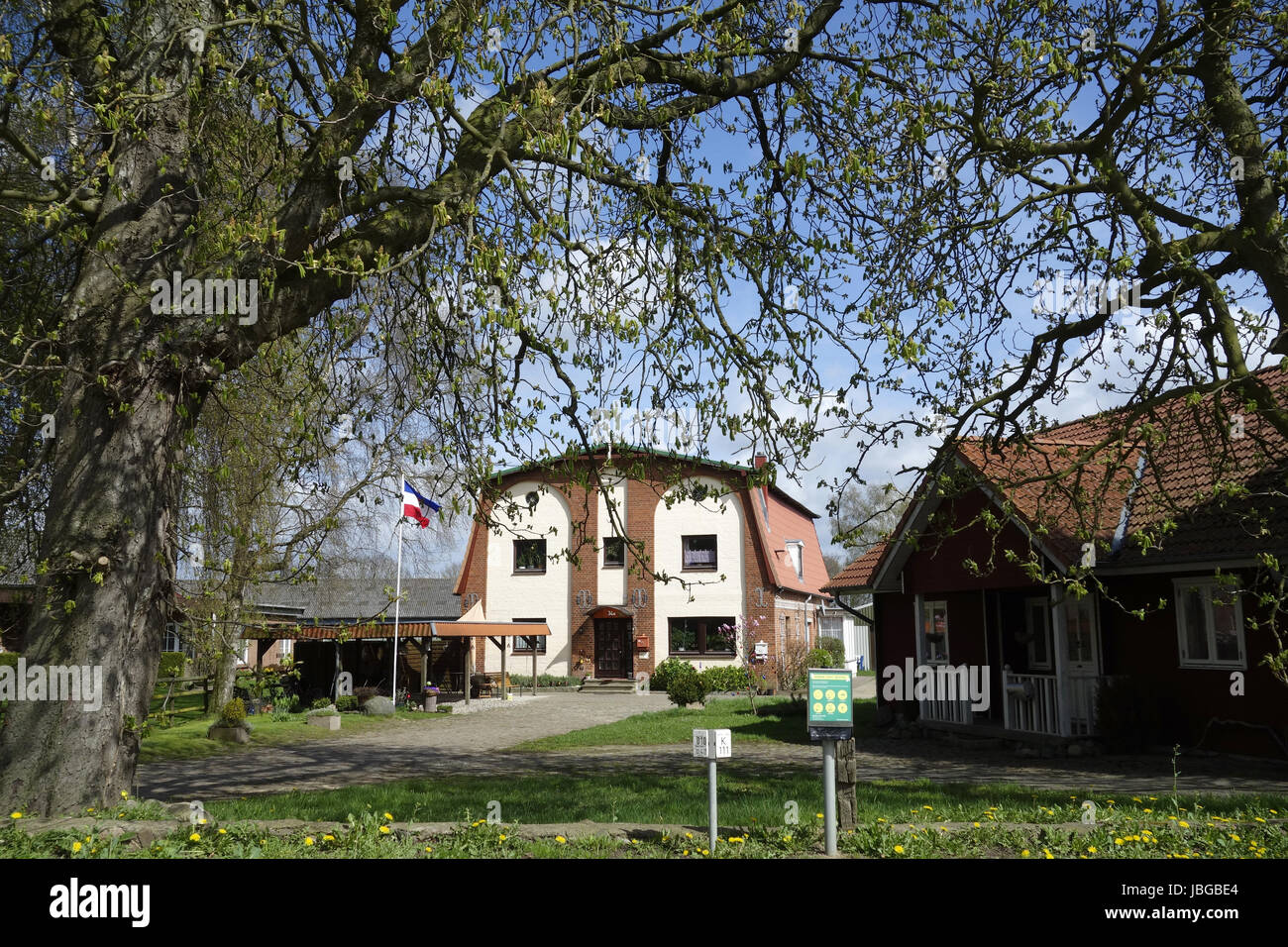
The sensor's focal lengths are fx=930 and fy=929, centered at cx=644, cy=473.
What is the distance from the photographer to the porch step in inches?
1446

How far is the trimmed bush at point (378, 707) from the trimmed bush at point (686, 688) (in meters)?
7.91

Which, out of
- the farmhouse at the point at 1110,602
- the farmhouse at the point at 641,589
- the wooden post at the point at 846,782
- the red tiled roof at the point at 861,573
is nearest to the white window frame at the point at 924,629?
the farmhouse at the point at 1110,602

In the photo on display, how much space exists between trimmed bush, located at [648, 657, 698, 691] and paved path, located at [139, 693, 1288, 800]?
6179 mm

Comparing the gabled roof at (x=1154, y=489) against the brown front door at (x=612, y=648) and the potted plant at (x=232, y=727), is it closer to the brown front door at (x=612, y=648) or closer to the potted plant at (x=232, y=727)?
the potted plant at (x=232, y=727)

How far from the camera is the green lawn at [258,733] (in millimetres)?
17969

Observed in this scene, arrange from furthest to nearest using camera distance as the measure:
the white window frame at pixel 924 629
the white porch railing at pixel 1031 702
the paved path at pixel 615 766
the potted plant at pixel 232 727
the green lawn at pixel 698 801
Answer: the potted plant at pixel 232 727
the white window frame at pixel 924 629
the white porch railing at pixel 1031 702
the paved path at pixel 615 766
the green lawn at pixel 698 801

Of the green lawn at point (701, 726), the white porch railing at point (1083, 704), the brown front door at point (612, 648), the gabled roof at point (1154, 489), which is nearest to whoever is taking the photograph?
the gabled roof at point (1154, 489)

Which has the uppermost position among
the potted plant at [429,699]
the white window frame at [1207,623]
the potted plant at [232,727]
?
the white window frame at [1207,623]

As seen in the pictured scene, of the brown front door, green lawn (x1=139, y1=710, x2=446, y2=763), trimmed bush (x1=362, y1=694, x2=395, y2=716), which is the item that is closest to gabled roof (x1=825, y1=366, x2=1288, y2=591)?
green lawn (x1=139, y1=710, x2=446, y2=763)

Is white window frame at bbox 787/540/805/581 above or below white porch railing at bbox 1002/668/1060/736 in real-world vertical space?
above

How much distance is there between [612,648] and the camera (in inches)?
1526

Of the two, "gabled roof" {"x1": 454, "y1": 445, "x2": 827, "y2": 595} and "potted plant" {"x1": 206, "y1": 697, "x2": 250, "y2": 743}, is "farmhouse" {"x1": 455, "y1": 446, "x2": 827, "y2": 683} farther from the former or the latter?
"potted plant" {"x1": 206, "y1": 697, "x2": 250, "y2": 743}

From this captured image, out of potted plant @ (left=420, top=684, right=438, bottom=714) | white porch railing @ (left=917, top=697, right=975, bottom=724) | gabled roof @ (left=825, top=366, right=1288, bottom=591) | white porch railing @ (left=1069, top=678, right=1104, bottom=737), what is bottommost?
potted plant @ (left=420, top=684, right=438, bottom=714)
